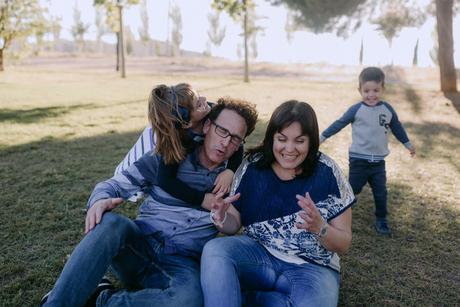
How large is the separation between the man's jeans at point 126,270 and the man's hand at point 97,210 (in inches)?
1.4

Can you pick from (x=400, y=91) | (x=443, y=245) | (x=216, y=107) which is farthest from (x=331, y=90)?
(x=216, y=107)

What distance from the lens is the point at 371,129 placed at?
14.0ft

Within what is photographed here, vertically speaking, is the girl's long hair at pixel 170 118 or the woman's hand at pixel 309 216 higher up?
the girl's long hair at pixel 170 118

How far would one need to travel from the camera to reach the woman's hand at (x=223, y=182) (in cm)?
261

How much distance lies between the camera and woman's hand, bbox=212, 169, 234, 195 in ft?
8.55

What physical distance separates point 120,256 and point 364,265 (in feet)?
6.55

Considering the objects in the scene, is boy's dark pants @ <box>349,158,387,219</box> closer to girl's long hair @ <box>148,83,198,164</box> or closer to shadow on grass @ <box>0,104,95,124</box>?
girl's long hair @ <box>148,83,198,164</box>

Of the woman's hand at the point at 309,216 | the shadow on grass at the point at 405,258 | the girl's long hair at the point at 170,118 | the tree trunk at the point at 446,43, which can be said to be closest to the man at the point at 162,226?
the girl's long hair at the point at 170,118

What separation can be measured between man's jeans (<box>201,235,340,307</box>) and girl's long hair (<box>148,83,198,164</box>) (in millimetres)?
618

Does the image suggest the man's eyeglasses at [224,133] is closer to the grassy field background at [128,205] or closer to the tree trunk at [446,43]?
the grassy field background at [128,205]

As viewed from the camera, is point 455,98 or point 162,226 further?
point 455,98

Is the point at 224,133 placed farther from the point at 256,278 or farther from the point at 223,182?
the point at 256,278

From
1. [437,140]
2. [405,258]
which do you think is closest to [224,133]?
[405,258]

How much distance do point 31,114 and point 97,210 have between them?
A: 29.2 ft
